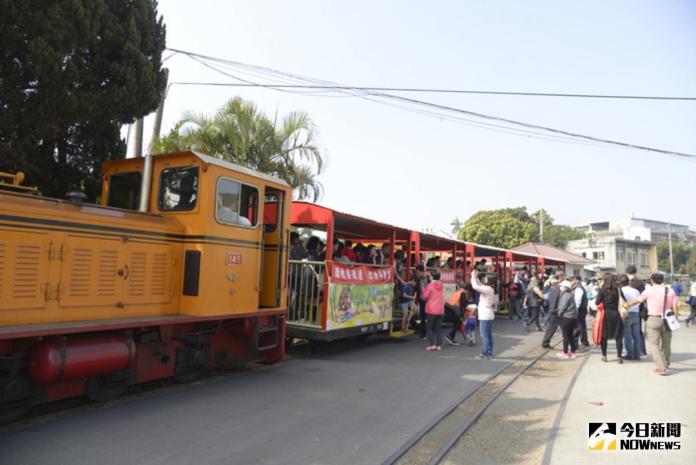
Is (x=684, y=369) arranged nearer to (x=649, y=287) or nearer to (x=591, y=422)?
(x=649, y=287)

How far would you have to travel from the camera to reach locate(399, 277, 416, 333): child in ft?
40.0

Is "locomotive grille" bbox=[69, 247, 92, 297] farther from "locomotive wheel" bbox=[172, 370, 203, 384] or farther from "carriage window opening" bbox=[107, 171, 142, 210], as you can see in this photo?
"locomotive wheel" bbox=[172, 370, 203, 384]

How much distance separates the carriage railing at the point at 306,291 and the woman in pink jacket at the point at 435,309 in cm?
265

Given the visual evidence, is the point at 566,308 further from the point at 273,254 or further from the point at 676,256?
the point at 676,256

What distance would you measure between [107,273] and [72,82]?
334 centimetres

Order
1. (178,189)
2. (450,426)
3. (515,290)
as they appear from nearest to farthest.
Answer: (450,426) < (178,189) < (515,290)

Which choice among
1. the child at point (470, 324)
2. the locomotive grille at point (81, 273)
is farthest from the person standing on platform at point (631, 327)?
the locomotive grille at point (81, 273)

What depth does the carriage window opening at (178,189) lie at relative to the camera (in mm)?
6281

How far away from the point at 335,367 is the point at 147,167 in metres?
4.53

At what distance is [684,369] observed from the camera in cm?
864

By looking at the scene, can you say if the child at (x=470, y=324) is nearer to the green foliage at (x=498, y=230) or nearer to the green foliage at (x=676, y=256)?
the green foliage at (x=498, y=230)

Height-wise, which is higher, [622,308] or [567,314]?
[622,308]

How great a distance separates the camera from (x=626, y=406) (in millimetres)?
6094

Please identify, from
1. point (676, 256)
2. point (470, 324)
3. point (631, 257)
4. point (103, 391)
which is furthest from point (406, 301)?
point (676, 256)
